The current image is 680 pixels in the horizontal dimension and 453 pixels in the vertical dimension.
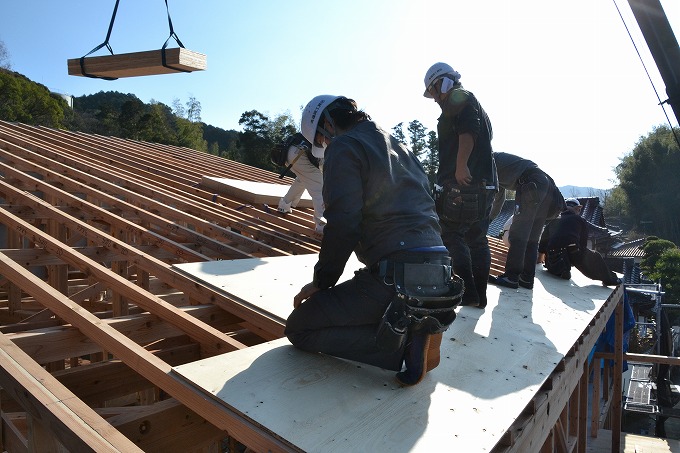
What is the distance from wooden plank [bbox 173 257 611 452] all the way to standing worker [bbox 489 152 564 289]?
1433mm

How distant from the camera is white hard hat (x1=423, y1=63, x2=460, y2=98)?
3.70 m

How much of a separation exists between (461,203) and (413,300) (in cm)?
164

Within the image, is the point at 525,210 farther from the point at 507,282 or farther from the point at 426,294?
the point at 426,294

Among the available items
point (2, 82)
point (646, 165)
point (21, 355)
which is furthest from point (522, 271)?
point (646, 165)

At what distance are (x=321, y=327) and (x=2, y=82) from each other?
27.9 m

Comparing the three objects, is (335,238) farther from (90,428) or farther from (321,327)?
(90,428)

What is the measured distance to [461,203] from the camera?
368 cm

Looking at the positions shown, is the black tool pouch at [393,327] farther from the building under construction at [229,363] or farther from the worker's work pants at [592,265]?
the worker's work pants at [592,265]

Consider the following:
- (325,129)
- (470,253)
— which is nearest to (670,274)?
(470,253)

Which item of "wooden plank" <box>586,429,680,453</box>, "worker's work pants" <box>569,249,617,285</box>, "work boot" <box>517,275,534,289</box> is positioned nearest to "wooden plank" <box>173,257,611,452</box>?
"work boot" <box>517,275,534,289</box>

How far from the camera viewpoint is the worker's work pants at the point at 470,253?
3.54 meters

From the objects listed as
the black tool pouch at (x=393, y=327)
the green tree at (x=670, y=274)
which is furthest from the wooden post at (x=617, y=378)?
the green tree at (x=670, y=274)

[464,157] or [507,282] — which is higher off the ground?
[464,157]

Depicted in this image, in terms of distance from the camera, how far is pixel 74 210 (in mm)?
4652
